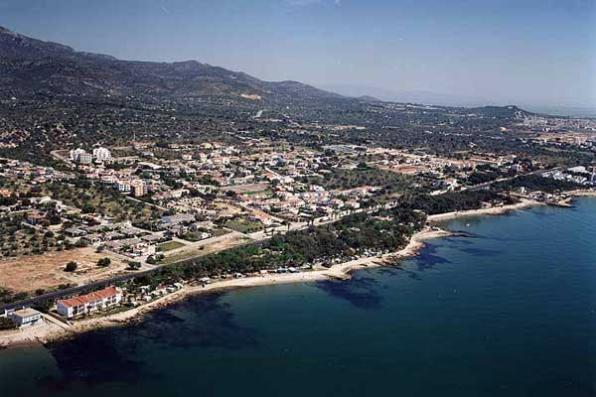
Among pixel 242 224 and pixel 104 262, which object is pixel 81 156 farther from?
pixel 104 262

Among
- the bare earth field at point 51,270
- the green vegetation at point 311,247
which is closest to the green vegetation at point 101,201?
the bare earth field at point 51,270

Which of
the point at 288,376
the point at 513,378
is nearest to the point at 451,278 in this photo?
the point at 513,378

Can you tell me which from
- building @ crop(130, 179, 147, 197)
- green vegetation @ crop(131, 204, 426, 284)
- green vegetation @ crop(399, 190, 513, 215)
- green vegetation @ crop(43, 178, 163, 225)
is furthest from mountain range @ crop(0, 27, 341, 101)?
green vegetation @ crop(131, 204, 426, 284)

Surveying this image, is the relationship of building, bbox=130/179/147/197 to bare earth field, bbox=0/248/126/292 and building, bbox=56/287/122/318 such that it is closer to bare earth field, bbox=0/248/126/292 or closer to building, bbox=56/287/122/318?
bare earth field, bbox=0/248/126/292

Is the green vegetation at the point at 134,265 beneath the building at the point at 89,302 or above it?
above

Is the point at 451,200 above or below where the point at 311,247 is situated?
above

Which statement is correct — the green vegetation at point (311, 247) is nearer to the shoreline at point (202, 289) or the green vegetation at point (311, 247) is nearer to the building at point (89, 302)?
the shoreline at point (202, 289)

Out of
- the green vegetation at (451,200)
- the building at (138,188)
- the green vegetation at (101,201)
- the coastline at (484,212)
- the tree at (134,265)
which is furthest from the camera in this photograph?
the green vegetation at (451,200)

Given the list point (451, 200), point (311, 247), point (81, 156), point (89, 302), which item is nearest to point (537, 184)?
point (451, 200)
